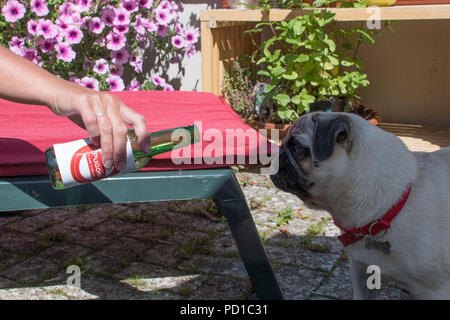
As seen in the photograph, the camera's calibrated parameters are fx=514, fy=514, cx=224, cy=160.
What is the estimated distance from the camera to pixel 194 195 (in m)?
2.51

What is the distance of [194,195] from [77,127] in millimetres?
839

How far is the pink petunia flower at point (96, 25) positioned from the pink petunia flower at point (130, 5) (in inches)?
11.5

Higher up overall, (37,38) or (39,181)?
(37,38)

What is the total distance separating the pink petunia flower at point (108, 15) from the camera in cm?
505

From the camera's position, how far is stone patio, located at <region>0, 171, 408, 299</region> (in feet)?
9.25

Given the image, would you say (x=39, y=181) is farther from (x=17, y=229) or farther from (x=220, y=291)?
(x=17, y=229)

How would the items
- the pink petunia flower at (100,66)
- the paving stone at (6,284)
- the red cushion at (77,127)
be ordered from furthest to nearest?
1. the pink petunia flower at (100,66)
2. the paving stone at (6,284)
3. the red cushion at (77,127)

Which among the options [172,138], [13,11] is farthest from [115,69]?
[172,138]

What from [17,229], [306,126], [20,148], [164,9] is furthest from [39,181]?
[164,9]

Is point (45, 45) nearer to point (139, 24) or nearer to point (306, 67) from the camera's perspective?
point (139, 24)

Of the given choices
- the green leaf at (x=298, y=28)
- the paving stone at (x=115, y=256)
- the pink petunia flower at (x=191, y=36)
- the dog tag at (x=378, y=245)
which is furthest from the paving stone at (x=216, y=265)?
the pink petunia flower at (x=191, y=36)

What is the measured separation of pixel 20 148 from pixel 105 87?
292 cm

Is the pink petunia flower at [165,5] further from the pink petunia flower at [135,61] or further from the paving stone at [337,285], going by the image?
the paving stone at [337,285]
